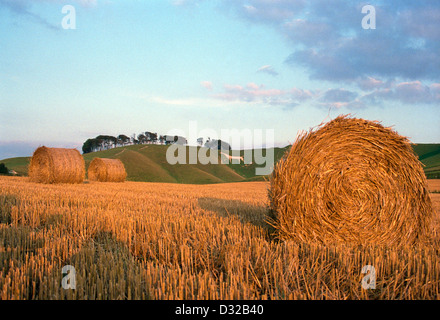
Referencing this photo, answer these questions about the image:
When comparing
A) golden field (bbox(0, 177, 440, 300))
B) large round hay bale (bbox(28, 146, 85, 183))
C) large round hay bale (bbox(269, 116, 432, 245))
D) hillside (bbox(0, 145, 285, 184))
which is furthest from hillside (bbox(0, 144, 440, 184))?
golden field (bbox(0, 177, 440, 300))

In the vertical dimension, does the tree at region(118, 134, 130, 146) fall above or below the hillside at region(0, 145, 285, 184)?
above

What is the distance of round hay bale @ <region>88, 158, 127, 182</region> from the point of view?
22.2 metres

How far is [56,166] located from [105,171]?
729 centimetres

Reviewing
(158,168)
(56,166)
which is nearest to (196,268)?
(56,166)

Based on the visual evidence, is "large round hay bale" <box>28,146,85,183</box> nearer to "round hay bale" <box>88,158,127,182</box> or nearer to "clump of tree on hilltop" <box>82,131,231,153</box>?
"round hay bale" <box>88,158,127,182</box>

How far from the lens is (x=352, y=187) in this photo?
469cm

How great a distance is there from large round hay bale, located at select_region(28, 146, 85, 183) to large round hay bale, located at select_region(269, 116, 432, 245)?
13568mm

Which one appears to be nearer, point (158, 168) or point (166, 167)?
point (158, 168)

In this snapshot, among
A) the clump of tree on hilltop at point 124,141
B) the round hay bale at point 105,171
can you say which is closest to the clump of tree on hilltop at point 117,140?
the clump of tree on hilltop at point 124,141

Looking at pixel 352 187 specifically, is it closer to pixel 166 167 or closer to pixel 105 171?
pixel 105 171

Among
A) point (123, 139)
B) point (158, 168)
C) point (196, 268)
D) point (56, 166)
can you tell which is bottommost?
point (196, 268)

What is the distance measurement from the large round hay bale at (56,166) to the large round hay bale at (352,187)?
1357cm

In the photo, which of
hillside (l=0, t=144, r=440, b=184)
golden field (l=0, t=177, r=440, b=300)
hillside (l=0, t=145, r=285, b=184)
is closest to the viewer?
golden field (l=0, t=177, r=440, b=300)
